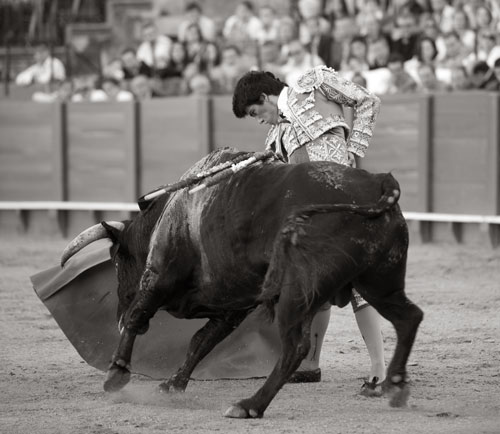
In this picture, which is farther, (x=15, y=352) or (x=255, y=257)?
(x=15, y=352)

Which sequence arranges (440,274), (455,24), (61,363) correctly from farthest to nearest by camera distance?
(455,24) < (440,274) < (61,363)

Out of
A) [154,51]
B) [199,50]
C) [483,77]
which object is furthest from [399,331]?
[154,51]

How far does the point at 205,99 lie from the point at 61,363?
5295mm

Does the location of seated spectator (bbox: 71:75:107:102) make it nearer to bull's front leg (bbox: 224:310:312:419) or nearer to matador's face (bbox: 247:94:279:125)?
matador's face (bbox: 247:94:279:125)

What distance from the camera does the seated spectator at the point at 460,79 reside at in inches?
349

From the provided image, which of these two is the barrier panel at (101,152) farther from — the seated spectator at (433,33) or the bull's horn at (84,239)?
the bull's horn at (84,239)

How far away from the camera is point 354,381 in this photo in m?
4.52

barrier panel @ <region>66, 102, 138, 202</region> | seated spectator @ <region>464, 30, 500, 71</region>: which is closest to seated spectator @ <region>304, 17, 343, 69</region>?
seated spectator @ <region>464, 30, 500, 71</region>

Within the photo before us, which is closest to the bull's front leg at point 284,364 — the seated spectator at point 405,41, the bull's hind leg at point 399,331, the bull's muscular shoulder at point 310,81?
the bull's hind leg at point 399,331

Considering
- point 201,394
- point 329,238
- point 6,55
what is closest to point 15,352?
point 201,394

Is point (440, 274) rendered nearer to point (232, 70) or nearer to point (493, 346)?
point (493, 346)

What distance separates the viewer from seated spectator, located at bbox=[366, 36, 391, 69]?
9297 millimetres

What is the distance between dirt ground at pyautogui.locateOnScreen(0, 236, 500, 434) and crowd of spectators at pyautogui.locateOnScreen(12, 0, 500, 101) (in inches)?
115

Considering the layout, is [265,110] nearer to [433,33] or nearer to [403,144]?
[403,144]
